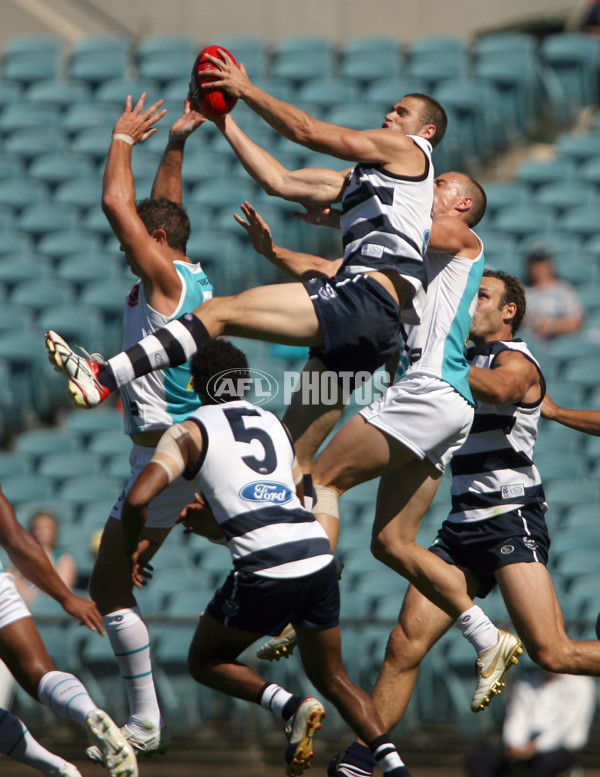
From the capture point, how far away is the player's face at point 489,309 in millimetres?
6812

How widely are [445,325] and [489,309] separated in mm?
695

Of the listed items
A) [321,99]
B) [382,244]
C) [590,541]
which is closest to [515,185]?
[321,99]

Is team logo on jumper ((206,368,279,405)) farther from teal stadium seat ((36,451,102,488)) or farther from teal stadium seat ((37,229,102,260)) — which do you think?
teal stadium seat ((37,229,102,260))

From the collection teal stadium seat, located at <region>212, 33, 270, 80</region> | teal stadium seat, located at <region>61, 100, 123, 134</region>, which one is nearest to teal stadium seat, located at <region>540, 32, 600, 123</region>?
teal stadium seat, located at <region>212, 33, 270, 80</region>

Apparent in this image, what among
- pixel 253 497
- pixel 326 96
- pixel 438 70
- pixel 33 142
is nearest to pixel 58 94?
pixel 33 142

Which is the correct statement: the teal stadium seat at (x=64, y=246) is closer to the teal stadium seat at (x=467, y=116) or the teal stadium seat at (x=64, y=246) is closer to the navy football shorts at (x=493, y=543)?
the teal stadium seat at (x=467, y=116)

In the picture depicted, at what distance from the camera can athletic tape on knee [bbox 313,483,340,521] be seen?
618cm

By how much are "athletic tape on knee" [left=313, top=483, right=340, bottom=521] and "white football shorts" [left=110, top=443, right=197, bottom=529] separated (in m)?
0.72

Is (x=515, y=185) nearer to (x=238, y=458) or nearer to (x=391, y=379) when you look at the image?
(x=391, y=379)

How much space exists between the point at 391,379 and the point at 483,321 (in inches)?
26.0

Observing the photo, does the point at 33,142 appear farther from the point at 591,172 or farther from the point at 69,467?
the point at 591,172

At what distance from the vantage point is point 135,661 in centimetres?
663

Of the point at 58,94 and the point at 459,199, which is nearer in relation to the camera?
the point at 459,199

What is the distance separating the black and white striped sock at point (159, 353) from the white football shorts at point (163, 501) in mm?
1078
